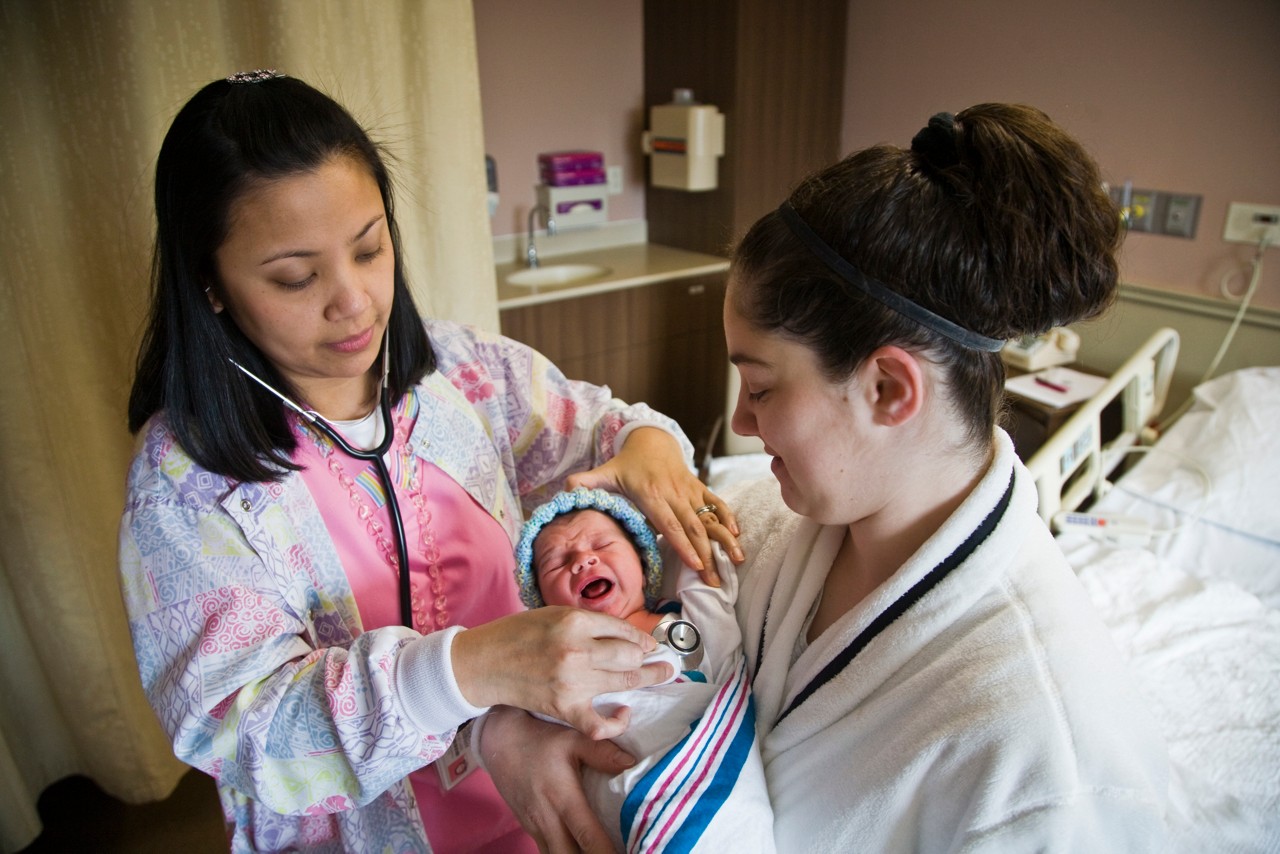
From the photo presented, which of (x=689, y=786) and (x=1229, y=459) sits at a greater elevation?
(x=689, y=786)

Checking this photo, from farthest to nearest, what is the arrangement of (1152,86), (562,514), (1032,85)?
(1032,85) → (1152,86) → (562,514)

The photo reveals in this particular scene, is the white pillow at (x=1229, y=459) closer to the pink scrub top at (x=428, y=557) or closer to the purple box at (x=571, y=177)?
the pink scrub top at (x=428, y=557)

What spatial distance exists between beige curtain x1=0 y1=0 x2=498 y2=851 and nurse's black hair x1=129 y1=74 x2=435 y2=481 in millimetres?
708

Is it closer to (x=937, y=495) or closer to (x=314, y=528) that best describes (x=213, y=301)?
(x=314, y=528)

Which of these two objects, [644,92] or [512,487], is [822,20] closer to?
[644,92]

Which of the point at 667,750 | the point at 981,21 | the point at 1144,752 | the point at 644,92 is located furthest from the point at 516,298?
the point at 1144,752

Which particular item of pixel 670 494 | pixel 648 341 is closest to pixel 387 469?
pixel 670 494

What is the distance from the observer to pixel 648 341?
388 centimetres

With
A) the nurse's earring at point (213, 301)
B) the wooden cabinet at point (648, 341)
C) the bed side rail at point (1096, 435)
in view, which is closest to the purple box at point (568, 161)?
the wooden cabinet at point (648, 341)

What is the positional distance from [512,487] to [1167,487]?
194 cm

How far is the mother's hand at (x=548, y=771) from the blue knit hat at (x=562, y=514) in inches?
8.7

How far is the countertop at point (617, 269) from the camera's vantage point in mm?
3439

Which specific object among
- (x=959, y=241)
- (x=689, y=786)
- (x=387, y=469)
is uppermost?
(x=959, y=241)

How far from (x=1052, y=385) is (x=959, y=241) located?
2215mm
